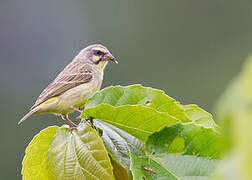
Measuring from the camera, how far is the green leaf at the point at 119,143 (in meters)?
1.48

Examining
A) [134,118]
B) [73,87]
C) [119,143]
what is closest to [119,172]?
[119,143]

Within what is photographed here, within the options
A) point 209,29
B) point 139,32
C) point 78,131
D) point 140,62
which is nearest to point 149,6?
point 139,32

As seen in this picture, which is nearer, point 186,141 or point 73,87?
point 186,141

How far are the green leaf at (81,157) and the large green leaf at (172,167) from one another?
Result: 127 millimetres

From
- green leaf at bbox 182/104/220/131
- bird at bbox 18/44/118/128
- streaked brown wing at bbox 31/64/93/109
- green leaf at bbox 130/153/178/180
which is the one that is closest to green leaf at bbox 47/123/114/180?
green leaf at bbox 130/153/178/180

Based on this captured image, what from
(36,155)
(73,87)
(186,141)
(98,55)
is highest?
(186,141)

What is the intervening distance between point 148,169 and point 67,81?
12.0 feet

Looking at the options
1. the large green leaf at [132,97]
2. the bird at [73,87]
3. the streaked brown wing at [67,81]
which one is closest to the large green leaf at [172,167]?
the large green leaf at [132,97]

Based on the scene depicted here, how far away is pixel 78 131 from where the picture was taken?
1650 millimetres

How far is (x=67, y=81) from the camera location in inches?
194

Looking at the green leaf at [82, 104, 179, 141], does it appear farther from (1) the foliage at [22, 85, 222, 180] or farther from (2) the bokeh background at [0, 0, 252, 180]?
(2) the bokeh background at [0, 0, 252, 180]

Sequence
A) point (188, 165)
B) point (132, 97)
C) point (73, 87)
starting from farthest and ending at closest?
point (73, 87) → point (132, 97) → point (188, 165)

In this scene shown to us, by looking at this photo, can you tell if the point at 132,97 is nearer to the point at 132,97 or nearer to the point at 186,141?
the point at 132,97

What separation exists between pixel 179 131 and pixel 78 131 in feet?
1.50
